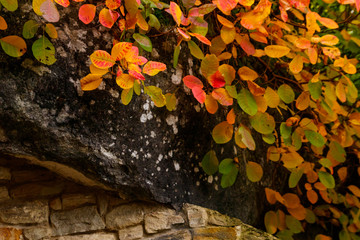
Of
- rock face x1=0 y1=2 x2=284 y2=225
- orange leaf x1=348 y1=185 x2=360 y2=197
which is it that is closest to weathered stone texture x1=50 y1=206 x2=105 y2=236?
rock face x1=0 y1=2 x2=284 y2=225

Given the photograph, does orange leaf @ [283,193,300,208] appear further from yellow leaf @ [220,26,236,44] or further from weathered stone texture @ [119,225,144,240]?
yellow leaf @ [220,26,236,44]

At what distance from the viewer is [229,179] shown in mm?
1421

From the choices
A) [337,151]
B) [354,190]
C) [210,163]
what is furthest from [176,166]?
[354,190]

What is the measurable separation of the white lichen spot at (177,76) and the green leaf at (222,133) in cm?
22

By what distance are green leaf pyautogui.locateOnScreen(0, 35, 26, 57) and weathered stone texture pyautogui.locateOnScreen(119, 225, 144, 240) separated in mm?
720

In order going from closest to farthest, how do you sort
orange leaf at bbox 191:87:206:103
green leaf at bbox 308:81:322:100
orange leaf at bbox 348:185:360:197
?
orange leaf at bbox 191:87:206:103 → green leaf at bbox 308:81:322:100 → orange leaf at bbox 348:185:360:197

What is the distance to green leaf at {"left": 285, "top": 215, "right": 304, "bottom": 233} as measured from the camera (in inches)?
68.1

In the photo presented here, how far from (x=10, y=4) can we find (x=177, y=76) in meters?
0.60

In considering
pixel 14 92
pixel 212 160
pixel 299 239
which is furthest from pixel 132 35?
pixel 299 239

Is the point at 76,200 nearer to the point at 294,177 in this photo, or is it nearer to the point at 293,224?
the point at 294,177

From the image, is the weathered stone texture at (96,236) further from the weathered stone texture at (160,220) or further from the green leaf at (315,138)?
the green leaf at (315,138)

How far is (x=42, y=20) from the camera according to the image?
3.60 ft

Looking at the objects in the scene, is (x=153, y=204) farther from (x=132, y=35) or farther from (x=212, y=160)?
(x=132, y=35)

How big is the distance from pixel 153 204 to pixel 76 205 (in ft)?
0.95
